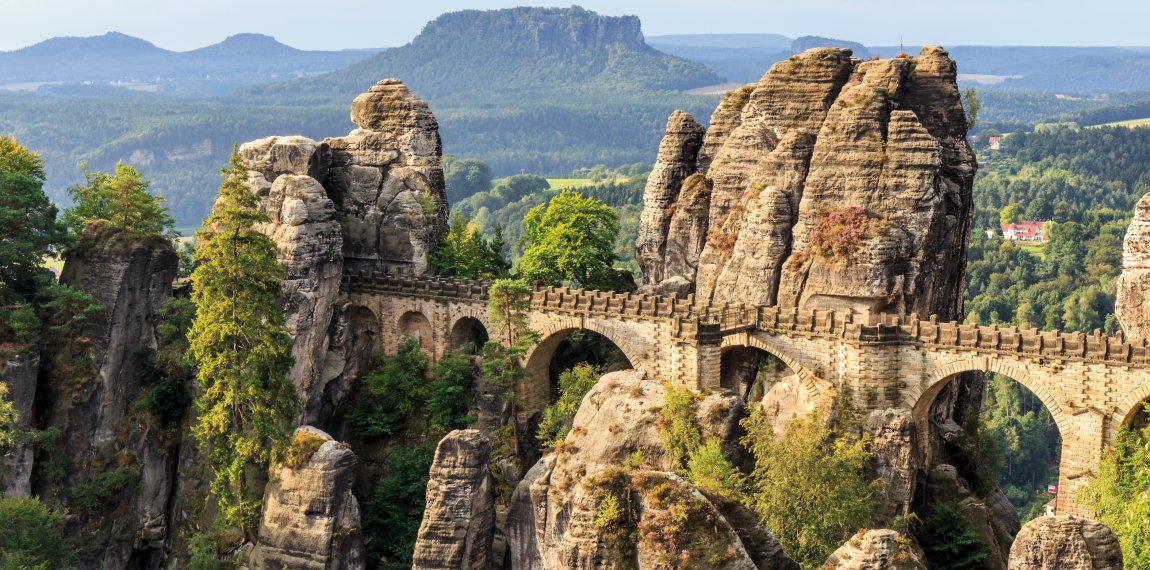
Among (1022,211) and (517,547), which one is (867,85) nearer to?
(517,547)

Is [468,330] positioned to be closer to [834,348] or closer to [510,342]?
[510,342]

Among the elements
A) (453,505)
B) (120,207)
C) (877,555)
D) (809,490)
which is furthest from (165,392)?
(877,555)

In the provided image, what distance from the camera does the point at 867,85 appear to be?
211 feet

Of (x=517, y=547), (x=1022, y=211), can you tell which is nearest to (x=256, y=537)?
(x=517, y=547)

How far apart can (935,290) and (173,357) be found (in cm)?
3212

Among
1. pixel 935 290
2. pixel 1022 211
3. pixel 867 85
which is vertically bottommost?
pixel 1022 211

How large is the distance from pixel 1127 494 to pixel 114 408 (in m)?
40.4

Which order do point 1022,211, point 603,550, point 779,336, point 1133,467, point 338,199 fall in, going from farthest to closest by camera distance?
point 1022,211 → point 338,199 → point 779,336 → point 1133,467 → point 603,550

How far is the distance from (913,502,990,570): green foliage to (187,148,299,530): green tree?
2491 cm

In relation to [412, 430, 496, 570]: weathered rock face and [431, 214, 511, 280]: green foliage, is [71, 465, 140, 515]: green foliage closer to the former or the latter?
[431, 214, 511, 280]: green foliage

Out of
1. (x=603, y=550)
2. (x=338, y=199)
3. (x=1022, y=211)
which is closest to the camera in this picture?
(x=603, y=550)

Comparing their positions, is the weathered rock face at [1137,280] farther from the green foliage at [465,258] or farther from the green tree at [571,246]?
the green foliage at [465,258]

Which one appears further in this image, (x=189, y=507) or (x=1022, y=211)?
(x=1022, y=211)

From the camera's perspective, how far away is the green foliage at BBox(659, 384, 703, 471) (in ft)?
181
